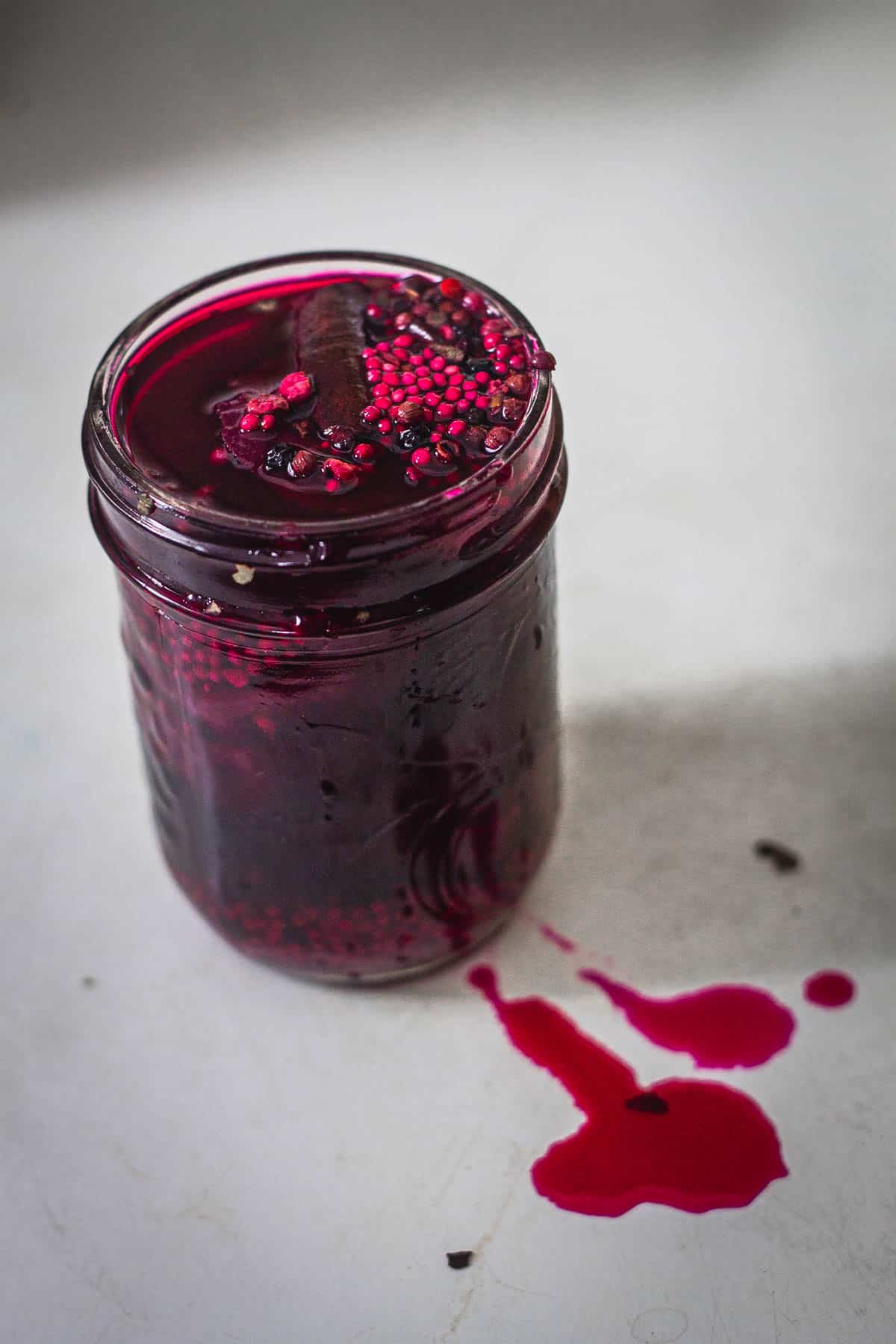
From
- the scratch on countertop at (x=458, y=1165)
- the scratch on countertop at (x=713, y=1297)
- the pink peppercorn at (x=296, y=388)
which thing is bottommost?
the scratch on countertop at (x=713, y=1297)

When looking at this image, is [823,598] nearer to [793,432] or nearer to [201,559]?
[793,432]

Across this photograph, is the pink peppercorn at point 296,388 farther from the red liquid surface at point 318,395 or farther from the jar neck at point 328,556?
the jar neck at point 328,556

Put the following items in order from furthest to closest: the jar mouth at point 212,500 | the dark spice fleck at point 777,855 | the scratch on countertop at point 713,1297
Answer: the dark spice fleck at point 777,855 < the scratch on countertop at point 713,1297 < the jar mouth at point 212,500

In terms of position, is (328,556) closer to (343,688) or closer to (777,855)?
(343,688)

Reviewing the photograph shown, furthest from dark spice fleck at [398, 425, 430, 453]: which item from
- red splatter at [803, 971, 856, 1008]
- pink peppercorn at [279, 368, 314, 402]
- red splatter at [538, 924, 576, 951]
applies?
red splatter at [803, 971, 856, 1008]

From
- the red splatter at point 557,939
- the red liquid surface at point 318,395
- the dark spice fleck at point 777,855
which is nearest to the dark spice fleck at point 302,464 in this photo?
the red liquid surface at point 318,395

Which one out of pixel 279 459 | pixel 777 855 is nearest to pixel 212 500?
pixel 279 459

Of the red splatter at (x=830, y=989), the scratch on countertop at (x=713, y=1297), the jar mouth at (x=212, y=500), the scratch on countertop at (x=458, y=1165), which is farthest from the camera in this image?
the red splatter at (x=830, y=989)
